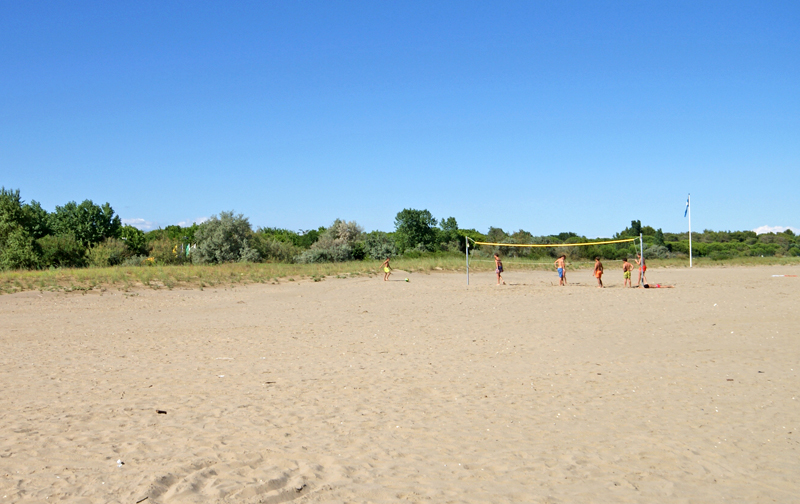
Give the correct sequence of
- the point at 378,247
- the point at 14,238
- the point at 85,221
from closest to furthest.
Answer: the point at 14,238 → the point at 85,221 → the point at 378,247

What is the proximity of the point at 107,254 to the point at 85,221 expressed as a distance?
8.20 meters

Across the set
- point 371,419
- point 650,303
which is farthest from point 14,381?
point 650,303

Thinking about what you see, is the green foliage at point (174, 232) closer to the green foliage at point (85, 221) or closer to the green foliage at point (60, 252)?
the green foliage at point (85, 221)

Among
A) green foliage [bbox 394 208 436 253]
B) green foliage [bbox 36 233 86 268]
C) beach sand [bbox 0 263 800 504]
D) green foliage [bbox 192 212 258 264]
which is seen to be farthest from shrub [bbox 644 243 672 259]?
green foliage [bbox 36 233 86 268]

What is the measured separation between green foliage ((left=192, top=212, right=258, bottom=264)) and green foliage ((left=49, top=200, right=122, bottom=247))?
7028 millimetres

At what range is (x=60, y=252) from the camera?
35.9 m

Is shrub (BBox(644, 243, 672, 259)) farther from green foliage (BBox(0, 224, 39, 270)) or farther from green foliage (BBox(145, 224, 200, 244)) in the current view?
green foliage (BBox(0, 224, 39, 270))

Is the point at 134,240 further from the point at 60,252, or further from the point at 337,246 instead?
the point at 337,246

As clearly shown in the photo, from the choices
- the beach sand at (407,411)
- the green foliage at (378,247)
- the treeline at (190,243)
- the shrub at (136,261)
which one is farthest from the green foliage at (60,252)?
the beach sand at (407,411)

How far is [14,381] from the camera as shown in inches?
301

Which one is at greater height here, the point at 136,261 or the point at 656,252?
the point at 656,252

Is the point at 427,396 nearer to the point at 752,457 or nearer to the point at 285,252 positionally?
the point at 752,457

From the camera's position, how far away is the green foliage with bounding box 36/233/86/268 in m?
35.0

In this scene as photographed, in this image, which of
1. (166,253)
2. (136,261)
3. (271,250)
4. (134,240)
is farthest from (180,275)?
(134,240)
